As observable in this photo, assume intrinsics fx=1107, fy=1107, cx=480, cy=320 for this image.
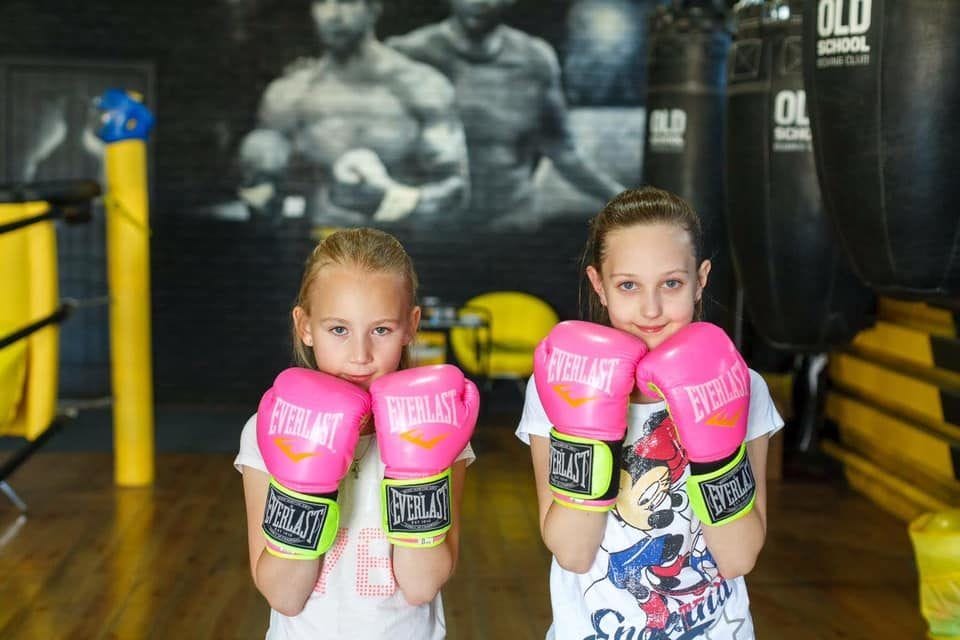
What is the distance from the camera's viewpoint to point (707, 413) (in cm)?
134

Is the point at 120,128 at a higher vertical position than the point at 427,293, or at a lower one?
higher

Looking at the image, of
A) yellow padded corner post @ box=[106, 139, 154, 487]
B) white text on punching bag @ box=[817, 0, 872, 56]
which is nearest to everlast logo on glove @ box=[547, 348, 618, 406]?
white text on punching bag @ box=[817, 0, 872, 56]

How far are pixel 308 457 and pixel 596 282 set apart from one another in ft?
1.49

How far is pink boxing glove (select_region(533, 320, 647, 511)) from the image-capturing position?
1.34 metres

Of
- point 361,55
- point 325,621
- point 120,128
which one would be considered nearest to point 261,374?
point 361,55

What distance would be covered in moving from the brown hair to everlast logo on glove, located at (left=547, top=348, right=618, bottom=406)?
0.51ft

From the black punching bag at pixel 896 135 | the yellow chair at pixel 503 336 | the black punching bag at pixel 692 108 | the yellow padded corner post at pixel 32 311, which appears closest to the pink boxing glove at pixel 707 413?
the black punching bag at pixel 896 135

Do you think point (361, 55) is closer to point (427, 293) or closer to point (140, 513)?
point (427, 293)

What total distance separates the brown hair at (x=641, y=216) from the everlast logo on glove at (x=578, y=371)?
6.1 inches

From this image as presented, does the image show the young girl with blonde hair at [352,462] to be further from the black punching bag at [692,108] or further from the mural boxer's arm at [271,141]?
the mural boxer's arm at [271,141]

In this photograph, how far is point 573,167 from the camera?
21.1 feet

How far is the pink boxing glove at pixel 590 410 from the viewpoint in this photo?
1338 millimetres

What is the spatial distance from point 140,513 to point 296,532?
103 inches

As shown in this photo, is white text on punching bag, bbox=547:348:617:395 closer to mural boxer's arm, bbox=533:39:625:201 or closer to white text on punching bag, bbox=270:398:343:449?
white text on punching bag, bbox=270:398:343:449
